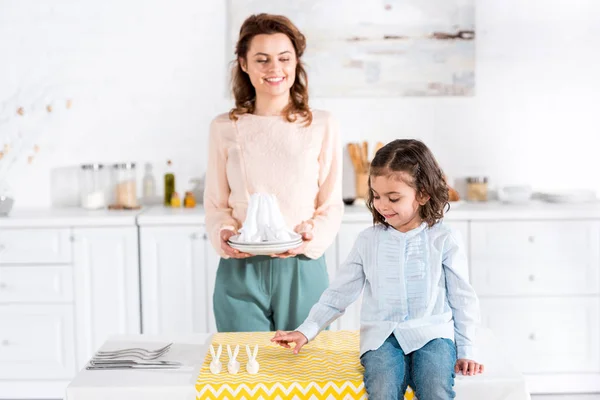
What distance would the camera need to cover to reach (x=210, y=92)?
3.90m

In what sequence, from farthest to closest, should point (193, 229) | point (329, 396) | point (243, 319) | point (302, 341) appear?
point (193, 229) < point (243, 319) < point (302, 341) < point (329, 396)

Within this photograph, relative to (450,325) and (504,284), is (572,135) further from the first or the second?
(450,325)

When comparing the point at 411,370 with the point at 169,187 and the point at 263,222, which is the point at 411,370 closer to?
the point at 263,222

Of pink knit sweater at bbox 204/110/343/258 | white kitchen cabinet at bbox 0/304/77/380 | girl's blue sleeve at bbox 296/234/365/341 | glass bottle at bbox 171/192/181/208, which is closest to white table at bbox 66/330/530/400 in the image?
girl's blue sleeve at bbox 296/234/365/341

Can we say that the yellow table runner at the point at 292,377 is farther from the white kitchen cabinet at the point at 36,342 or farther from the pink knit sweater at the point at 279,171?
the white kitchen cabinet at the point at 36,342

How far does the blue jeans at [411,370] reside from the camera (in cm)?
169

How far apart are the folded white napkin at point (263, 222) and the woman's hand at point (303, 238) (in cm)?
6

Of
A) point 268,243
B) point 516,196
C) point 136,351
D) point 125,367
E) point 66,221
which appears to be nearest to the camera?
point 125,367

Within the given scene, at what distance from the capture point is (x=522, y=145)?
393 centimetres

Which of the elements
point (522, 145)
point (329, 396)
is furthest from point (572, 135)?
point (329, 396)

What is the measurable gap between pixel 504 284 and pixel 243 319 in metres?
1.61

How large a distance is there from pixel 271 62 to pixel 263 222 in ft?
1.50

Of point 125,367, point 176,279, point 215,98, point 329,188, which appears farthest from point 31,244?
point 125,367

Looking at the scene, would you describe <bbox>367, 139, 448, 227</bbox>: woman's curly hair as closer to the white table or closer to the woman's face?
the white table
